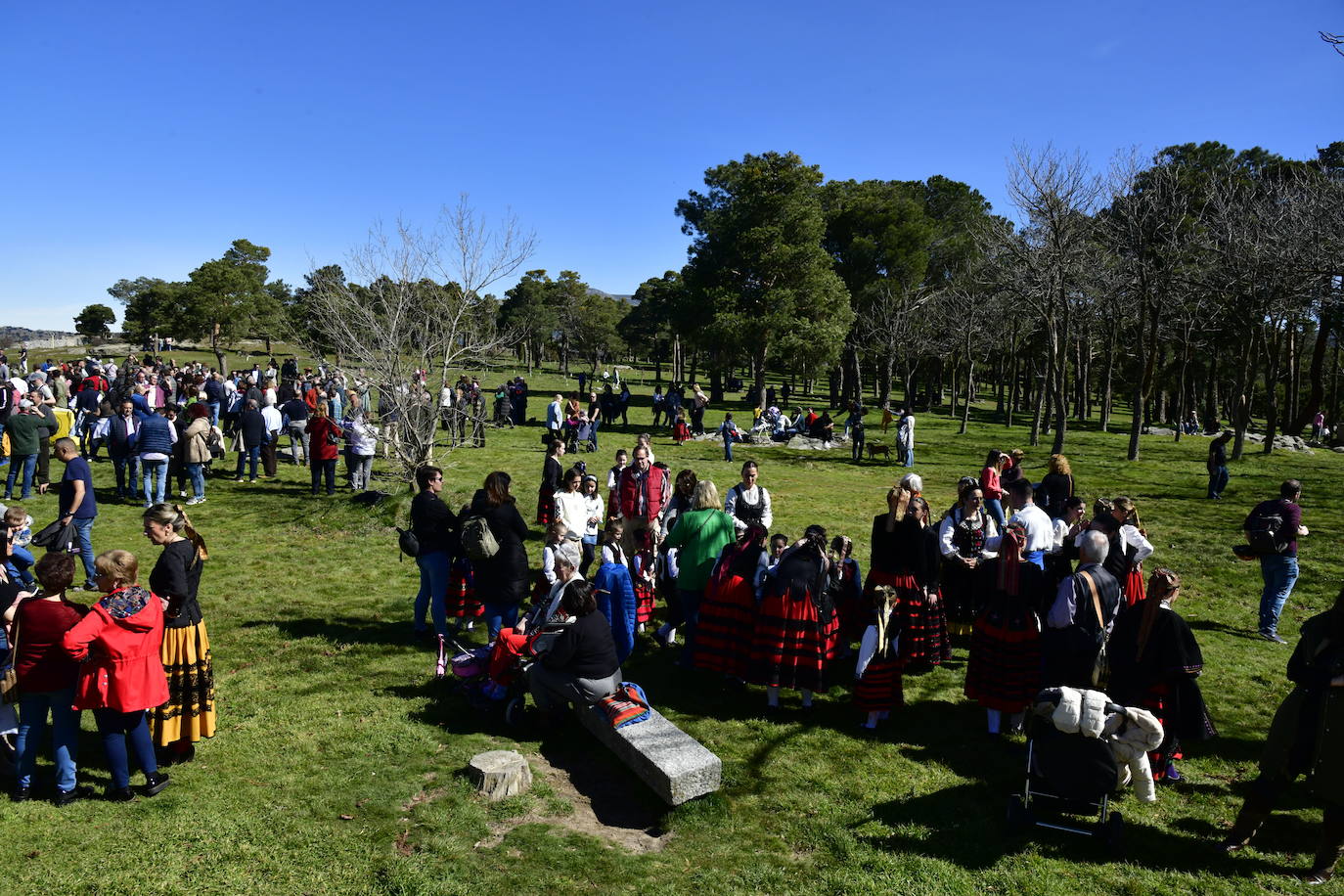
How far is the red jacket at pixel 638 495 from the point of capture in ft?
31.4

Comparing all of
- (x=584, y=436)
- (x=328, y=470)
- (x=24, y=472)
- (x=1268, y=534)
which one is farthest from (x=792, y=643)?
(x=584, y=436)

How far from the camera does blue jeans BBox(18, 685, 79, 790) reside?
4895 millimetres

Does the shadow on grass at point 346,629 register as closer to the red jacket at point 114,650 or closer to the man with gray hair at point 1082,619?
the red jacket at point 114,650

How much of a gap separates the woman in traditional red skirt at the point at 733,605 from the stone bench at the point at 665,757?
3.57ft

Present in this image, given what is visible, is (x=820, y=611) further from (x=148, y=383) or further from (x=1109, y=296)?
(x=1109, y=296)

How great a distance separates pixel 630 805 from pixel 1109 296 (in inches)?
1175

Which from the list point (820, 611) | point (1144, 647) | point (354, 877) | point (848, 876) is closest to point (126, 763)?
point (354, 877)

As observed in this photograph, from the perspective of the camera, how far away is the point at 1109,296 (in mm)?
28969

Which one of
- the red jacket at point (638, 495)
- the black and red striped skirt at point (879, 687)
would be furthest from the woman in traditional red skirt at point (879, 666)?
the red jacket at point (638, 495)

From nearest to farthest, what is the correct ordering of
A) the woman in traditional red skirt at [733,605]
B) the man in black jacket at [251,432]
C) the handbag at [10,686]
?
the handbag at [10,686] → the woman in traditional red skirt at [733,605] → the man in black jacket at [251,432]

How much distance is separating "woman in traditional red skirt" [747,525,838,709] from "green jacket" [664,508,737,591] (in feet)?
2.99

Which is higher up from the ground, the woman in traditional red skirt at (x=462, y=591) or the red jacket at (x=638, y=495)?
the red jacket at (x=638, y=495)

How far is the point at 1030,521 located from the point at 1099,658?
6.87 ft

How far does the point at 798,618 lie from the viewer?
659cm
